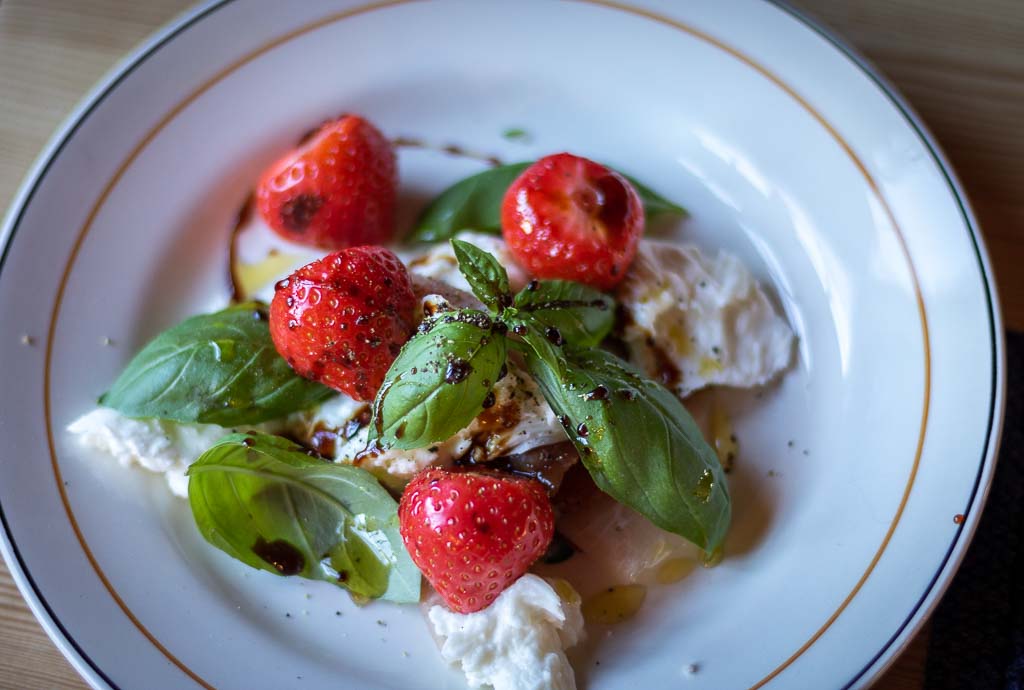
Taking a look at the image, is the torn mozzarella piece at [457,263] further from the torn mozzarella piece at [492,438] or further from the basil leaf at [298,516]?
the basil leaf at [298,516]

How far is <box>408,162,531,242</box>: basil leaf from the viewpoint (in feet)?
6.18

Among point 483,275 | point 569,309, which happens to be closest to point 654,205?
point 569,309

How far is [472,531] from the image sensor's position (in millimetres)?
1379

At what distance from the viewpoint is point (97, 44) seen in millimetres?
2100

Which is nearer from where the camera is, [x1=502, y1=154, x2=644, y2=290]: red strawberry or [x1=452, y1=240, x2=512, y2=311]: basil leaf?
[x1=452, y1=240, x2=512, y2=311]: basil leaf

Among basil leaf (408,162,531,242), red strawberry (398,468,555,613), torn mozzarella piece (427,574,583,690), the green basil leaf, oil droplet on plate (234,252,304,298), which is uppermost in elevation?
the green basil leaf

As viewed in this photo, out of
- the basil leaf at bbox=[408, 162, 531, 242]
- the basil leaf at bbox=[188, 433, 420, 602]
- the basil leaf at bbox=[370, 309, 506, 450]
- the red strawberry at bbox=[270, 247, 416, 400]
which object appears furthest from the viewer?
the basil leaf at bbox=[408, 162, 531, 242]

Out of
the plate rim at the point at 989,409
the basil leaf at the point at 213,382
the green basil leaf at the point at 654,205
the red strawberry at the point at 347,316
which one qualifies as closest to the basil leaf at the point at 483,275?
the red strawberry at the point at 347,316

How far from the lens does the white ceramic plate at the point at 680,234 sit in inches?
59.9

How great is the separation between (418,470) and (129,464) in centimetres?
59

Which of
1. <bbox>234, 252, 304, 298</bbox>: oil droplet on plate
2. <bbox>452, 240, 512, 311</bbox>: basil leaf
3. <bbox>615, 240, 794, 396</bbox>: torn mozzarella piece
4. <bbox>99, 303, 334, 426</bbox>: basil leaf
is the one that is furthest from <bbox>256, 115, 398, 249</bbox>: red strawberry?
<bbox>615, 240, 794, 396</bbox>: torn mozzarella piece

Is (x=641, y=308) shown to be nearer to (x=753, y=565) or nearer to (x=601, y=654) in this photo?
(x=753, y=565)

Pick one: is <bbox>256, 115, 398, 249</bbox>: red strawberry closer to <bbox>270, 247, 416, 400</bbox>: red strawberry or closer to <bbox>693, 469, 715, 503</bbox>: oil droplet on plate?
<bbox>270, 247, 416, 400</bbox>: red strawberry

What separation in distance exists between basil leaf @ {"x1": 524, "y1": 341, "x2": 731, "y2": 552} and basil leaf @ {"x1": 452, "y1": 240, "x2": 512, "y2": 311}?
11 cm
